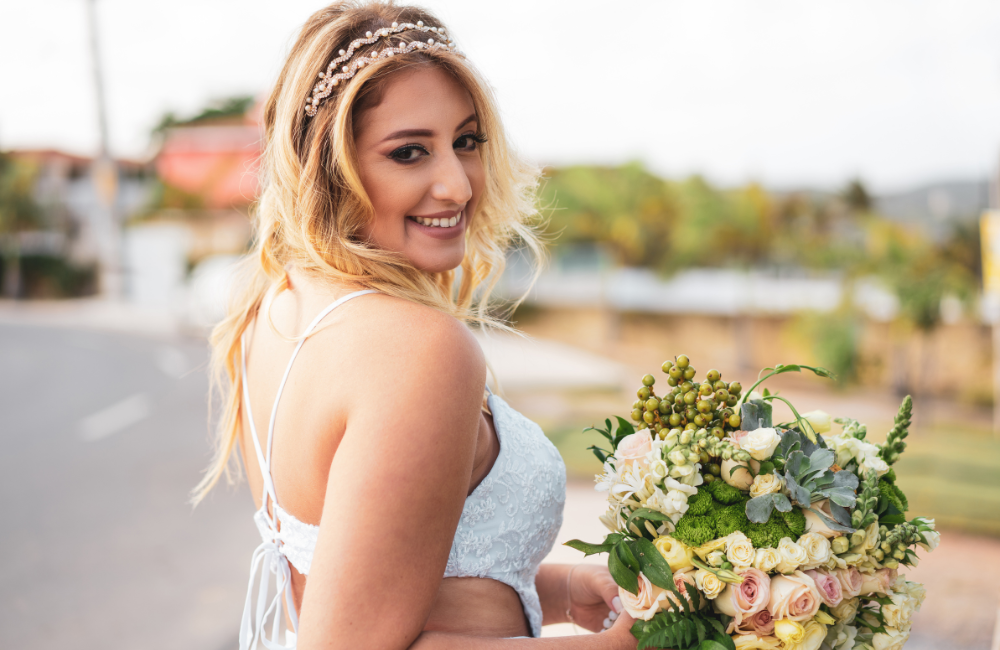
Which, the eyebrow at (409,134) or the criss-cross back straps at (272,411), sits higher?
the eyebrow at (409,134)

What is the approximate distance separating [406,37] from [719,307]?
14.2m

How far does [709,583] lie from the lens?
1299 mm

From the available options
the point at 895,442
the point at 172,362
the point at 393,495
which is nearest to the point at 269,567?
the point at 393,495

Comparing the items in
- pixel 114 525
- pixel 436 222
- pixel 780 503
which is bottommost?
pixel 114 525

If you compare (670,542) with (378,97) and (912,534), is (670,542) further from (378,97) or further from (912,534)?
(378,97)

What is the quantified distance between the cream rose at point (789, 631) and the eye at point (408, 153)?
43.7 inches

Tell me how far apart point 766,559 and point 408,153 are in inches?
40.2

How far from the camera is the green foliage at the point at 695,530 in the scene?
1.33 meters

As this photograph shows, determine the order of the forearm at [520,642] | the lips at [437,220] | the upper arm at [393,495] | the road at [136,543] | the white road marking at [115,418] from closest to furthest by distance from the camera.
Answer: the upper arm at [393,495]
the forearm at [520,642]
the lips at [437,220]
the road at [136,543]
the white road marking at [115,418]

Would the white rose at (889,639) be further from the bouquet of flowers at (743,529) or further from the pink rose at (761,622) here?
the pink rose at (761,622)

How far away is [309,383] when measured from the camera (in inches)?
51.4

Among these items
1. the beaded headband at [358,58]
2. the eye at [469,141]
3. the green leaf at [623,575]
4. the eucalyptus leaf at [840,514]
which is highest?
the beaded headband at [358,58]

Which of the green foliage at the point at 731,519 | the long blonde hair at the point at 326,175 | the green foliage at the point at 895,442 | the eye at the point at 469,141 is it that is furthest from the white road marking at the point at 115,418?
the green foliage at the point at 895,442

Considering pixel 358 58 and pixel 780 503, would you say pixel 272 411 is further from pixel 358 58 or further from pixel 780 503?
pixel 780 503
